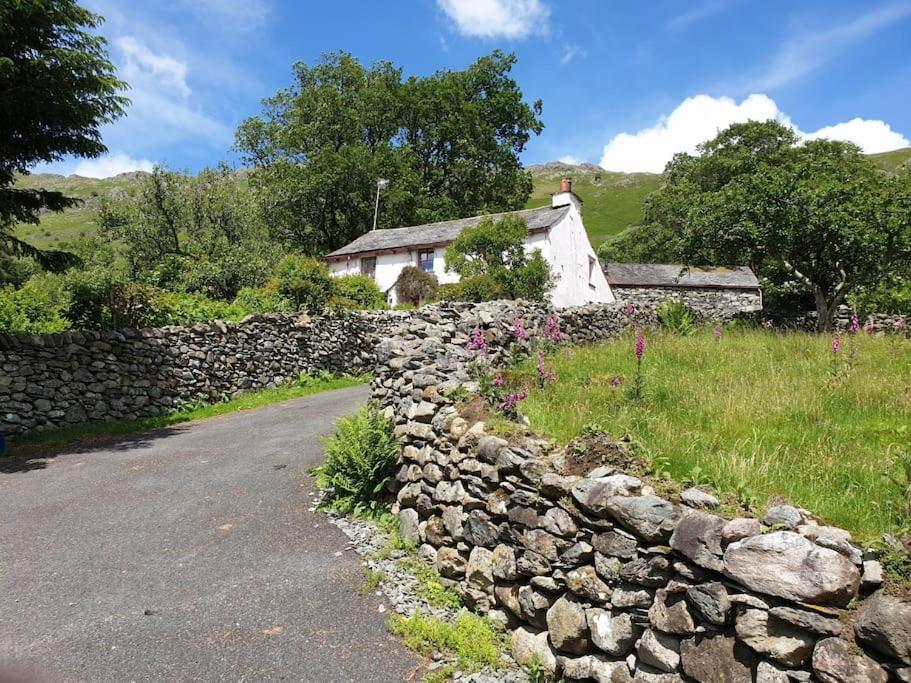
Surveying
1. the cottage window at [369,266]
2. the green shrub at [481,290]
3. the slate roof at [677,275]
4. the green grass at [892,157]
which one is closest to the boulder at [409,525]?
the green shrub at [481,290]

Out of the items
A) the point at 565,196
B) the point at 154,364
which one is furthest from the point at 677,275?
the point at 154,364

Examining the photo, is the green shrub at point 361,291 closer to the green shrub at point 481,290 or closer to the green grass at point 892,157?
the green shrub at point 481,290

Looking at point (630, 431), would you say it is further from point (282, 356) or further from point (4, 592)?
point (282, 356)

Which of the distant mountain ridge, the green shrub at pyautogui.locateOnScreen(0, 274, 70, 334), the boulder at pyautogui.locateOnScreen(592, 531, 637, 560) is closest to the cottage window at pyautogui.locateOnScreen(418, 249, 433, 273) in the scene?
the green shrub at pyautogui.locateOnScreen(0, 274, 70, 334)

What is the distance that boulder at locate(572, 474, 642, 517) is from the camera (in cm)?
427

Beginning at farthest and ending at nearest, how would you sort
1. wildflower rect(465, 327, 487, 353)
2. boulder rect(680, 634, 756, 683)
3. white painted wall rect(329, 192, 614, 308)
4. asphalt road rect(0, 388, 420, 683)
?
white painted wall rect(329, 192, 614, 308) → wildflower rect(465, 327, 487, 353) → asphalt road rect(0, 388, 420, 683) → boulder rect(680, 634, 756, 683)

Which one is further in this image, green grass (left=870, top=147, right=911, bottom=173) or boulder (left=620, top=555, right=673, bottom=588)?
green grass (left=870, top=147, right=911, bottom=173)

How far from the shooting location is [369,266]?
3619 centimetres

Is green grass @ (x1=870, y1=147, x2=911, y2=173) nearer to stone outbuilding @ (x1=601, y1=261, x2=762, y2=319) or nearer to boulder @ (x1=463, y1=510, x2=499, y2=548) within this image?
stone outbuilding @ (x1=601, y1=261, x2=762, y2=319)

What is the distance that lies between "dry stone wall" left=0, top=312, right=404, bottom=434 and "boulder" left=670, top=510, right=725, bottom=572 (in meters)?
14.7

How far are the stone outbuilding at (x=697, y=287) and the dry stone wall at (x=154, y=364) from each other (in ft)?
79.1

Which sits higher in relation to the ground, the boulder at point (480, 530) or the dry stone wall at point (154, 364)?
the dry stone wall at point (154, 364)

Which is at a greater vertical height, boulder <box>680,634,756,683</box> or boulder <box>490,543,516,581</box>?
boulder <box>680,634,756,683</box>

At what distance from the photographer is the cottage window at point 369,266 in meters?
35.8
